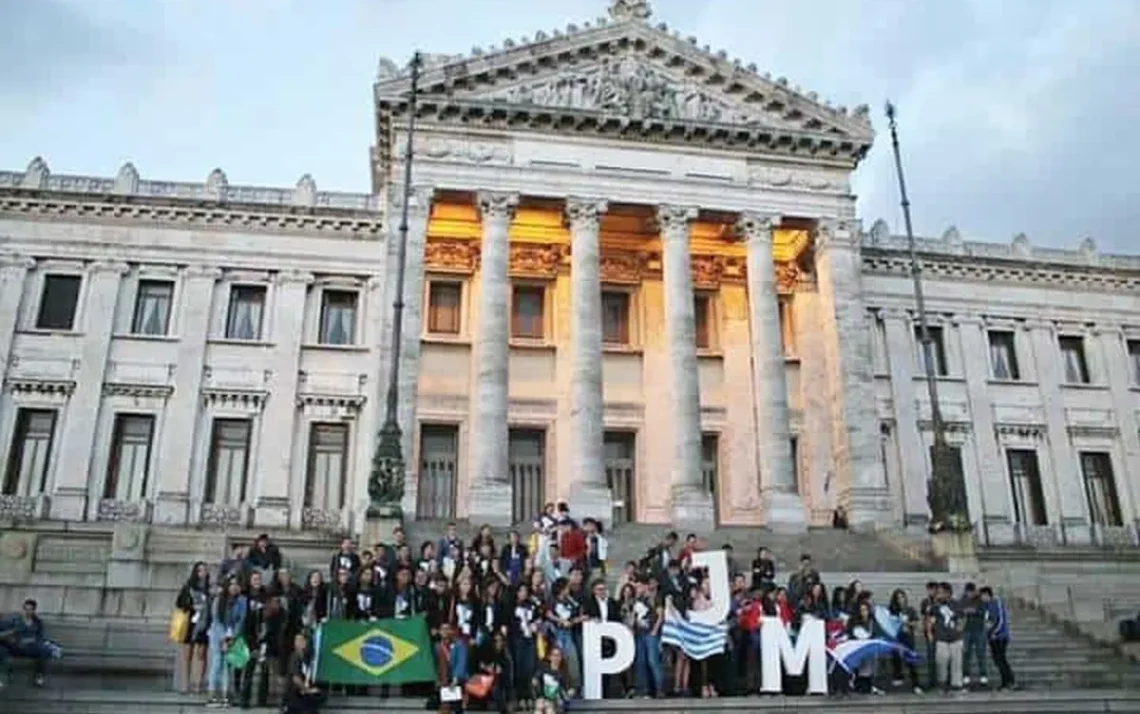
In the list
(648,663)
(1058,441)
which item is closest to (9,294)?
(648,663)

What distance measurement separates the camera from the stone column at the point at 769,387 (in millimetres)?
26938

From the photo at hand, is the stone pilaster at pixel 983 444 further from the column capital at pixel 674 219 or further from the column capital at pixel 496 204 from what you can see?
the column capital at pixel 496 204

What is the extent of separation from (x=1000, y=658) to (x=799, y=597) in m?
3.31

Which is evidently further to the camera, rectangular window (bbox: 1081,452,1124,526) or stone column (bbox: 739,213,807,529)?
rectangular window (bbox: 1081,452,1124,526)

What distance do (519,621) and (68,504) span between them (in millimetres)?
19956

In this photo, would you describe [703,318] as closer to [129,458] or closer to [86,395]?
[129,458]

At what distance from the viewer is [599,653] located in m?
13.7

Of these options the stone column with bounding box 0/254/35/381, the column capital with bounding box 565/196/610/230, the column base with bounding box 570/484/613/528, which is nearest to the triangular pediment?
the column capital with bounding box 565/196/610/230

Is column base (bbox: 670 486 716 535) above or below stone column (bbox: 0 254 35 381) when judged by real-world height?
below

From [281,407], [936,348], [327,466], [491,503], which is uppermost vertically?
[936,348]

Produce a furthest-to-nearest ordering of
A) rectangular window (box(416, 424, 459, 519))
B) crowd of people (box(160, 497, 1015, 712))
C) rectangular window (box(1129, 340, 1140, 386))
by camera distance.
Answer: rectangular window (box(1129, 340, 1140, 386)) → rectangular window (box(416, 424, 459, 519)) → crowd of people (box(160, 497, 1015, 712))

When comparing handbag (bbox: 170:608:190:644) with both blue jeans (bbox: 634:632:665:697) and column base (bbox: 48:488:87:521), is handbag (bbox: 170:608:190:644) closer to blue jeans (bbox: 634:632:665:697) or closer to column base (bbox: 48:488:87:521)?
blue jeans (bbox: 634:632:665:697)

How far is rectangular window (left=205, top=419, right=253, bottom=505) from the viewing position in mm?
29078

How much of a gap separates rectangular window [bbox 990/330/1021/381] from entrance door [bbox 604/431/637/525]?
14258 millimetres
